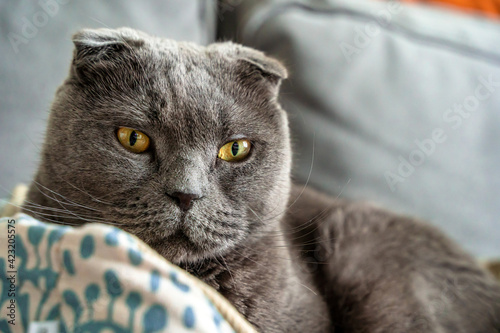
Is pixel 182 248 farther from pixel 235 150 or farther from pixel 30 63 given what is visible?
pixel 30 63

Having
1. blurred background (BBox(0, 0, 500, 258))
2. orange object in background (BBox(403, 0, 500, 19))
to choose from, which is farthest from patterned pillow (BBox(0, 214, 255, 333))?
orange object in background (BBox(403, 0, 500, 19))

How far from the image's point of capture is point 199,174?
2.05 ft

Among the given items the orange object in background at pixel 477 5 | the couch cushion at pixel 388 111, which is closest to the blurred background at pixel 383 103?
the couch cushion at pixel 388 111

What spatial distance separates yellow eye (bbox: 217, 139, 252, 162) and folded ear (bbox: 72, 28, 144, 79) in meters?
0.23

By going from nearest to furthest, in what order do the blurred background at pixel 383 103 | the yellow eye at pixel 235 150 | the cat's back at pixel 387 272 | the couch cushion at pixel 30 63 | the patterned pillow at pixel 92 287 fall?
the patterned pillow at pixel 92 287 → the yellow eye at pixel 235 150 → the cat's back at pixel 387 272 → the couch cushion at pixel 30 63 → the blurred background at pixel 383 103

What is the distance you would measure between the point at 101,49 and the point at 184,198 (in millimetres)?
302

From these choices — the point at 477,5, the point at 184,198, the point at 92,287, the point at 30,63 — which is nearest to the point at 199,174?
the point at 184,198

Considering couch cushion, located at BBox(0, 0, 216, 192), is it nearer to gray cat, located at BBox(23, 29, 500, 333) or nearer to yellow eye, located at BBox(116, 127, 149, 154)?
gray cat, located at BBox(23, 29, 500, 333)

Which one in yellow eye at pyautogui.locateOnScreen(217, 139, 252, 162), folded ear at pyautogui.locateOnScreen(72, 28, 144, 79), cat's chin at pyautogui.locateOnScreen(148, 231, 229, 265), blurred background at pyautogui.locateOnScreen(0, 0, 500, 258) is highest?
blurred background at pyautogui.locateOnScreen(0, 0, 500, 258)

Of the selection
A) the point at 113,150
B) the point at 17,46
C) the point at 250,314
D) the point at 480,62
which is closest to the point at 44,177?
the point at 113,150

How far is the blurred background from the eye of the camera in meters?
1.29

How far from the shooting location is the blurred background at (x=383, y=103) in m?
1.29

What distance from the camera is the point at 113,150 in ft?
2.10

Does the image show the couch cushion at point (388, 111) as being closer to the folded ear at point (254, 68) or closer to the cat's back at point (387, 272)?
the cat's back at point (387, 272)
